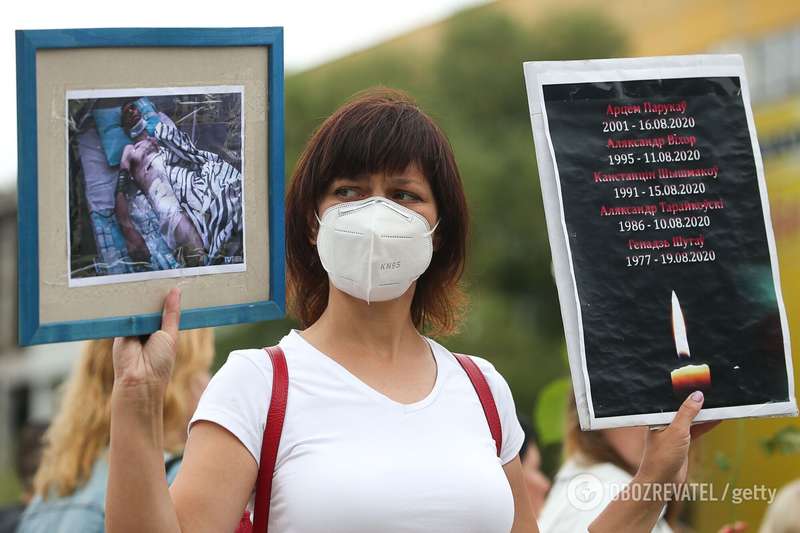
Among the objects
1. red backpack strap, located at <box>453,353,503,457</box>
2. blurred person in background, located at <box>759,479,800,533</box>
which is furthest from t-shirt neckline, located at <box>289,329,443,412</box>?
blurred person in background, located at <box>759,479,800,533</box>

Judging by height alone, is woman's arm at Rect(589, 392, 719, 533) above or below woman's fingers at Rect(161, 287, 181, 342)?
below

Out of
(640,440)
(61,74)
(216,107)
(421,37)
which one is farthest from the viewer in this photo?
(421,37)

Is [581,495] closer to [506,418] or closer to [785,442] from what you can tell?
[785,442]

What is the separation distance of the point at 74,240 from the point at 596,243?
127 cm

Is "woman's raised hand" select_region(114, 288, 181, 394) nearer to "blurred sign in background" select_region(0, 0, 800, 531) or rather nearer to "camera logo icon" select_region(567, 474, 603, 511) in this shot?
"camera logo icon" select_region(567, 474, 603, 511)

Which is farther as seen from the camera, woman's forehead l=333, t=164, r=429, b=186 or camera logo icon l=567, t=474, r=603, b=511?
camera logo icon l=567, t=474, r=603, b=511

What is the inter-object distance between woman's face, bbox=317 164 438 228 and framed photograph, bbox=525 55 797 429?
33cm

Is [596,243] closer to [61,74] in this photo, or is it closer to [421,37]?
[61,74]

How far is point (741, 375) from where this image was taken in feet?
9.30

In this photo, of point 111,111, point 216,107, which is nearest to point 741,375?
point 216,107

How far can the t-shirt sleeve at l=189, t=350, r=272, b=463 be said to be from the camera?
7.50 feet

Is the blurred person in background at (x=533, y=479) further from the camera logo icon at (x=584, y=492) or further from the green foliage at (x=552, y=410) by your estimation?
the camera logo icon at (x=584, y=492)

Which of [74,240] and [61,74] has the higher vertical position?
[61,74]

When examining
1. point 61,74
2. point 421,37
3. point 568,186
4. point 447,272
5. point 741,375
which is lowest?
point 741,375
